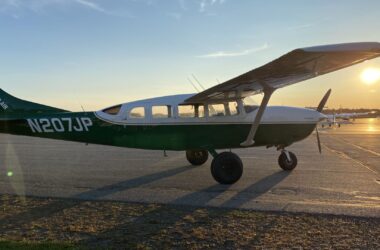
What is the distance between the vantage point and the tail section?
1068cm

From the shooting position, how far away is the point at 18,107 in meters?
10.7

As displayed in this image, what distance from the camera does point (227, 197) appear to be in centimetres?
781

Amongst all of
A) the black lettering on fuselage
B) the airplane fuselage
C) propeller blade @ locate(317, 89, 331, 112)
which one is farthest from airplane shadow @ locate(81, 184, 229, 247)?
propeller blade @ locate(317, 89, 331, 112)

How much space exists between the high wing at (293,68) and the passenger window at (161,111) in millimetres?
614

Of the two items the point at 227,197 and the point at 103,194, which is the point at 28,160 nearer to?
the point at 103,194

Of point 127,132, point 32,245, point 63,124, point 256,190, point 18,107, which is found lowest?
point 256,190

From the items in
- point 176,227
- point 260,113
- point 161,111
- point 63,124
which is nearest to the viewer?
point 176,227

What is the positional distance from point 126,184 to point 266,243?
5187mm

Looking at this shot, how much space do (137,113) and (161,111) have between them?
64 cm

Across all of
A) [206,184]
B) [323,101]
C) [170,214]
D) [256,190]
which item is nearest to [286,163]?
[323,101]

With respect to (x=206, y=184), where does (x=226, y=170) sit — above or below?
above

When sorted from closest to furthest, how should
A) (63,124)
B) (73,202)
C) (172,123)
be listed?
1. (73,202)
2. (63,124)
3. (172,123)

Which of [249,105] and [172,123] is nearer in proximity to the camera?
[172,123]

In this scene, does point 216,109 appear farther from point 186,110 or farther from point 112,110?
point 112,110
